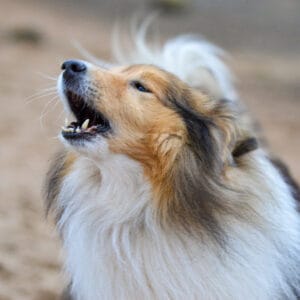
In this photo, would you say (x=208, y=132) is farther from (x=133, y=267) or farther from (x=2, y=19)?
(x=2, y=19)

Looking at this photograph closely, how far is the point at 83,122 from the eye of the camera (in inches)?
122

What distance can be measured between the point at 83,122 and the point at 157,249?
57 cm

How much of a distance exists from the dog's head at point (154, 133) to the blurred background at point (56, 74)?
0.25 meters

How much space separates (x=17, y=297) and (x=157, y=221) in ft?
4.17

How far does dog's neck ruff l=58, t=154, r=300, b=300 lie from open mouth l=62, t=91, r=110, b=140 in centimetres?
14

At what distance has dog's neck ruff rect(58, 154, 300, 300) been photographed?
3012mm

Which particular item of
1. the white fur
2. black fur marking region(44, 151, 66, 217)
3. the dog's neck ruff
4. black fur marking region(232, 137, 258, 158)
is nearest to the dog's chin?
the dog's neck ruff

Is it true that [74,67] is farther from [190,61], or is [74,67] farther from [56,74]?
[56,74]

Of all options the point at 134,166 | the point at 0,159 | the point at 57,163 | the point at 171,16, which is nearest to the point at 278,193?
the point at 134,166

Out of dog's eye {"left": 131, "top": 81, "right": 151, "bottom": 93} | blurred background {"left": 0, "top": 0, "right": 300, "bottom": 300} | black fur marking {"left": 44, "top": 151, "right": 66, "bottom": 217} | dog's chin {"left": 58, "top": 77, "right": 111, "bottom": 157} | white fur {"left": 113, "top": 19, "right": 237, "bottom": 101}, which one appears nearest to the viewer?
dog's chin {"left": 58, "top": 77, "right": 111, "bottom": 157}

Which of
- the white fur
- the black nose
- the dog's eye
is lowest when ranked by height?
the dog's eye

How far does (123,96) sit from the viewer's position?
3086mm

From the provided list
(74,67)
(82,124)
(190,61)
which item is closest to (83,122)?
(82,124)

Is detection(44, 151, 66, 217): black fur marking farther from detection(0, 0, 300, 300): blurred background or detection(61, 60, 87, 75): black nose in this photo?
detection(61, 60, 87, 75): black nose
